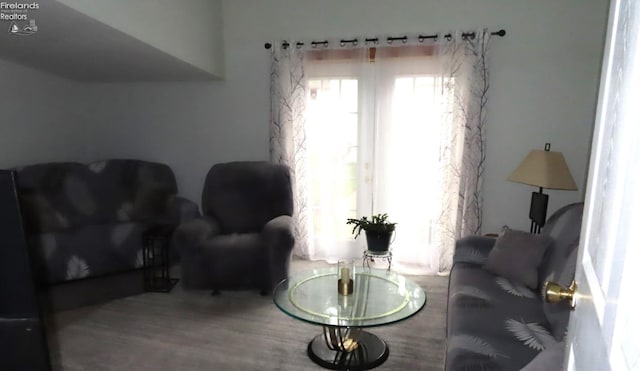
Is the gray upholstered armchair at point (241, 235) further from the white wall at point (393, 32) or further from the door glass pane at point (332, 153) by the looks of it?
the white wall at point (393, 32)

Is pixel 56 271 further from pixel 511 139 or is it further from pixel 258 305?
pixel 511 139

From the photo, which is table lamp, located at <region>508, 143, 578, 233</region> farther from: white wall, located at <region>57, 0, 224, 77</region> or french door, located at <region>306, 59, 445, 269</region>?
white wall, located at <region>57, 0, 224, 77</region>

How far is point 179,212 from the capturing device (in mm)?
3260

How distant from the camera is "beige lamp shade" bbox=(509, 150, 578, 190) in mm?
2455

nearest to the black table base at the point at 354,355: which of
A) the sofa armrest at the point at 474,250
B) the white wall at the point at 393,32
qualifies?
the sofa armrest at the point at 474,250

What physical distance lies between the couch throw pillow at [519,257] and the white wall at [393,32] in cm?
103

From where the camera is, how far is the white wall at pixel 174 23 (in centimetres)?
193

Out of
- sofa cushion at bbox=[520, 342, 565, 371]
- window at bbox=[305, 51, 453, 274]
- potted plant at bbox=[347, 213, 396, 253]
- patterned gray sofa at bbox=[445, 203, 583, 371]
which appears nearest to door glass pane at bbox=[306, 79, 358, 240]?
window at bbox=[305, 51, 453, 274]

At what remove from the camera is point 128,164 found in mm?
3393

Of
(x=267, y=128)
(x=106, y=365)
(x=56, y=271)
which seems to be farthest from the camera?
(x=267, y=128)

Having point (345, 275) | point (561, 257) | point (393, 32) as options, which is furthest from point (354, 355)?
point (393, 32)

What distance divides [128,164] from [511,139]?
333 cm

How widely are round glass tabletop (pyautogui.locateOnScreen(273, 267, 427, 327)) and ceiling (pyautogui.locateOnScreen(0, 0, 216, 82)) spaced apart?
1726mm

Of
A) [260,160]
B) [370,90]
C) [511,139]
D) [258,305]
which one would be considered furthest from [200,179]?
[511,139]
